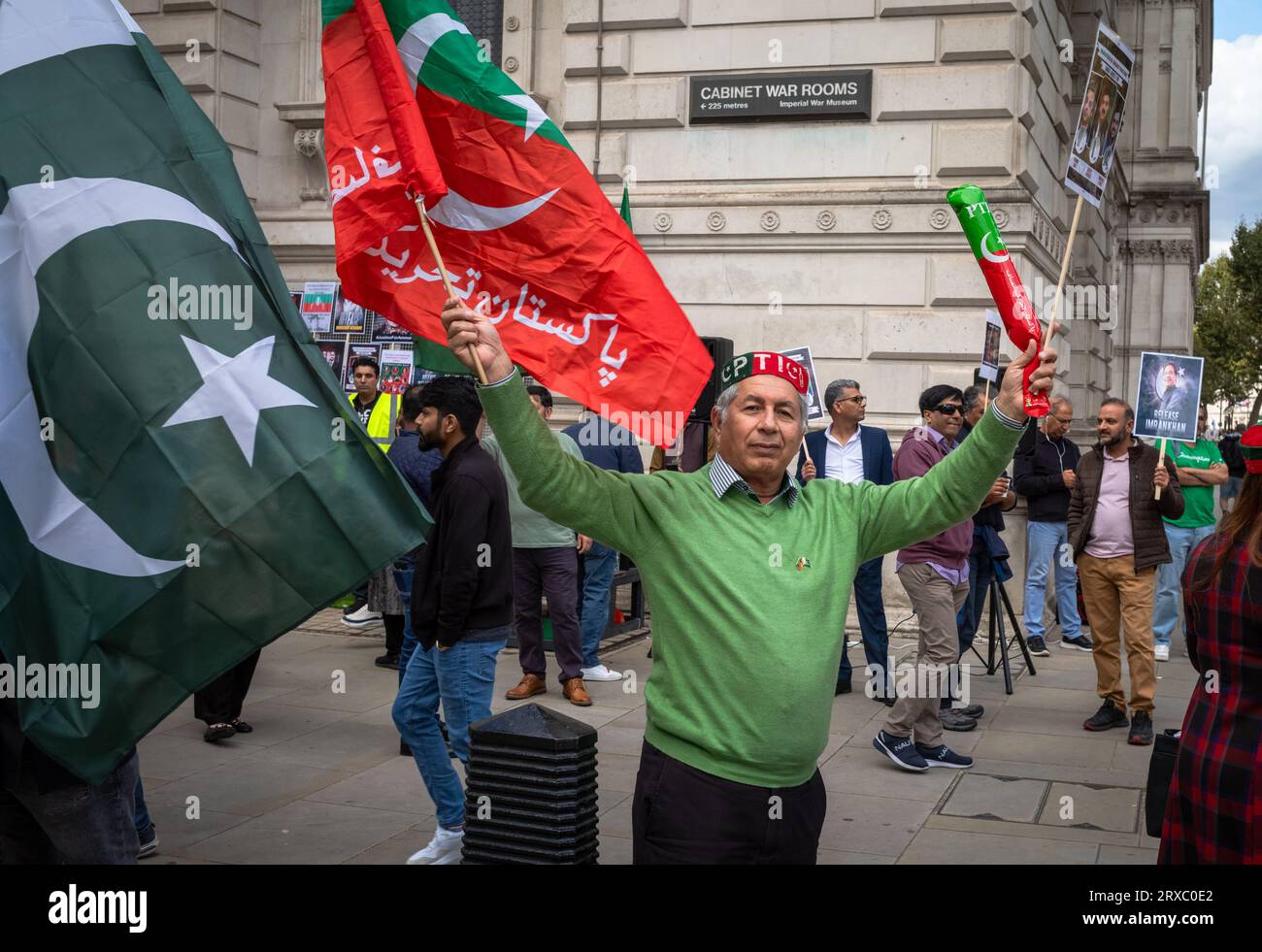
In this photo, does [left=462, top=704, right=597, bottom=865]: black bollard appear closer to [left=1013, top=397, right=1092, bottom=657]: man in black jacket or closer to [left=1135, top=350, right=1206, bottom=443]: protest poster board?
[left=1135, top=350, right=1206, bottom=443]: protest poster board

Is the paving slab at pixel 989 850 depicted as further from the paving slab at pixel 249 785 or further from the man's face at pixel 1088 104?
the man's face at pixel 1088 104

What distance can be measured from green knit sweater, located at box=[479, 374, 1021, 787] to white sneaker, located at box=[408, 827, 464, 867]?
2.67m

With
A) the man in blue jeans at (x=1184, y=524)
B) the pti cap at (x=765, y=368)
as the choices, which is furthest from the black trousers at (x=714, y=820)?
the man in blue jeans at (x=1184, y=524)

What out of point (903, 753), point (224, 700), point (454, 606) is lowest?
point (903, 753)

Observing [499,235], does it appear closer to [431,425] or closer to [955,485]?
[431,425]

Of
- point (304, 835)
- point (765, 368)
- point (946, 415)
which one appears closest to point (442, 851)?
point (304, 835)

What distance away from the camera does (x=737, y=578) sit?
3301mm

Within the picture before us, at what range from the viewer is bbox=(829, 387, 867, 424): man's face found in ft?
30.9

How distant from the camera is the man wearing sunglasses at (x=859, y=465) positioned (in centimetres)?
948

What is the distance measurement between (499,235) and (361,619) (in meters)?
7.64

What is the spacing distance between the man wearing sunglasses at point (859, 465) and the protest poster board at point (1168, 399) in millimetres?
1934

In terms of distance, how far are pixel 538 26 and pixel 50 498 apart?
12182 mm

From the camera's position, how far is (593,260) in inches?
188

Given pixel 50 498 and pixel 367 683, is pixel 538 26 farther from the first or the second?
pixel 50 498
